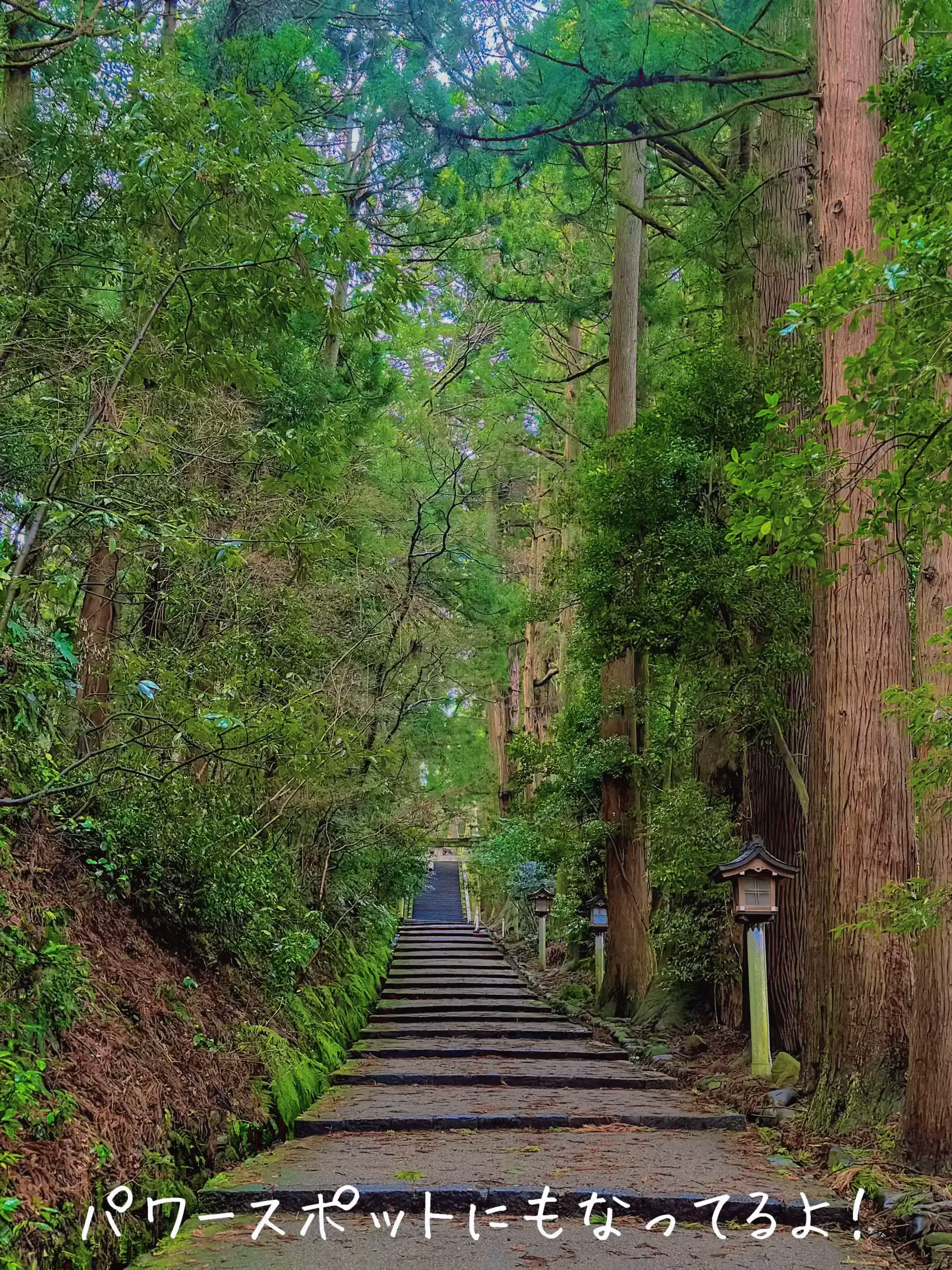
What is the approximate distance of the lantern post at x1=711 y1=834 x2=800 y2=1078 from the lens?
24.0 feet

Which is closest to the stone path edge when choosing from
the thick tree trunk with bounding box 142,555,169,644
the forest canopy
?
the forest canopy

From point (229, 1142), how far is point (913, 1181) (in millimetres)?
3258

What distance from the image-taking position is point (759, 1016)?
732 cm

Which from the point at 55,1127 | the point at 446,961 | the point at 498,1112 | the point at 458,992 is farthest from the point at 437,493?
the point at 446,961

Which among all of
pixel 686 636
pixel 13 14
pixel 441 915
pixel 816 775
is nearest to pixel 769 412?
pixel 816 775

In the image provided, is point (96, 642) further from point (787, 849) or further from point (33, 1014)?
point (787, 849)

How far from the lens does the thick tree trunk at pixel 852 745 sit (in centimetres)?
562

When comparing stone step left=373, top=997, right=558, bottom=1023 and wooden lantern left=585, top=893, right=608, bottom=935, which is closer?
wooden lantern left=585, top=893, right=608, bottom=935

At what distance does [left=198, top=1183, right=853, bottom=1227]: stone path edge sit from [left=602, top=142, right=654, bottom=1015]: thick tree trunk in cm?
692

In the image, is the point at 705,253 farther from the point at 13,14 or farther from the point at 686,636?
the point at 13,14

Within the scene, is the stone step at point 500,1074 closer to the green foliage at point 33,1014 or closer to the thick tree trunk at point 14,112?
the green foliage at point 33,1014

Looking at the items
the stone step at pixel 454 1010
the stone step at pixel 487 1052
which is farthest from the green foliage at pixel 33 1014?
the stone step at pixel 454 1010

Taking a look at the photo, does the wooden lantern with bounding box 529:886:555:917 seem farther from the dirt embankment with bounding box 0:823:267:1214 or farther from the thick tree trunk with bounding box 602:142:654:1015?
the dirt embankment with bounding box 0:823:267:1214

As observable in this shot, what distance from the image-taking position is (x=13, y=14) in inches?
234
